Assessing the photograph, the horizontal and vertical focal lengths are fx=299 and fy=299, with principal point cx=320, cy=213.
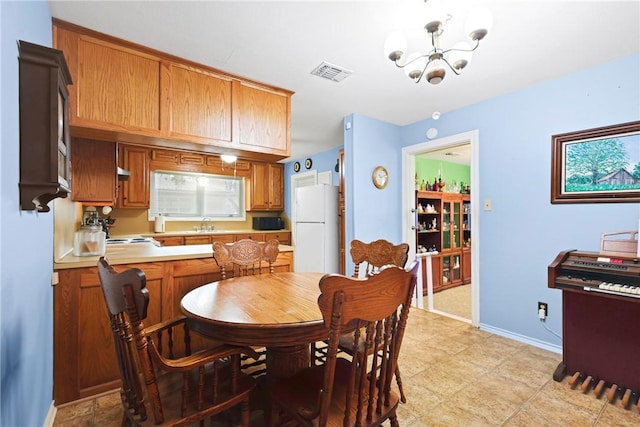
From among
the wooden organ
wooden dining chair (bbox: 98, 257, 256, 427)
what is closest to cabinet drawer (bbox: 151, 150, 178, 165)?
wooden dining chair (bbox: 98, 257, 256, 427)

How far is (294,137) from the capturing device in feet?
15.4

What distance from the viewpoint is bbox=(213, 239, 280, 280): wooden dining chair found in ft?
7.15

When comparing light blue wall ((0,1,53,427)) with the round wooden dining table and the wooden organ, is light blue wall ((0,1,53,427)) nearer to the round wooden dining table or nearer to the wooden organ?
the round wooden dining table

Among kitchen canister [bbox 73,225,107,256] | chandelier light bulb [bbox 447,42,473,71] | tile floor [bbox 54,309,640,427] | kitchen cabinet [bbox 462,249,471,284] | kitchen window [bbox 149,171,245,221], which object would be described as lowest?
tile floor [bbox 54,309,640,427]

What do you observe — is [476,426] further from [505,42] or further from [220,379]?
[505,42]

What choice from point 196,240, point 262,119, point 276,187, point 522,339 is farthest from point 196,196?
point 522,339

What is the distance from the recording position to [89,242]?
2064mm

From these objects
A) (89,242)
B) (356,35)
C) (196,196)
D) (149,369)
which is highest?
(356,35)

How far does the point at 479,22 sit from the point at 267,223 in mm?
4767

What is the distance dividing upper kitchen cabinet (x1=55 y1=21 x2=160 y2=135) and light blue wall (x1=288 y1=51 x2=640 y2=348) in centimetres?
215

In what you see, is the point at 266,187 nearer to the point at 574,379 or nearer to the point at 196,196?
the point at 196,196

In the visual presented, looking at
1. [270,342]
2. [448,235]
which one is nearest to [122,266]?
[270,342]

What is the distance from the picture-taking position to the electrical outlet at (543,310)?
2.63 metres

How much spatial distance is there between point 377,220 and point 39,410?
3.19 m
